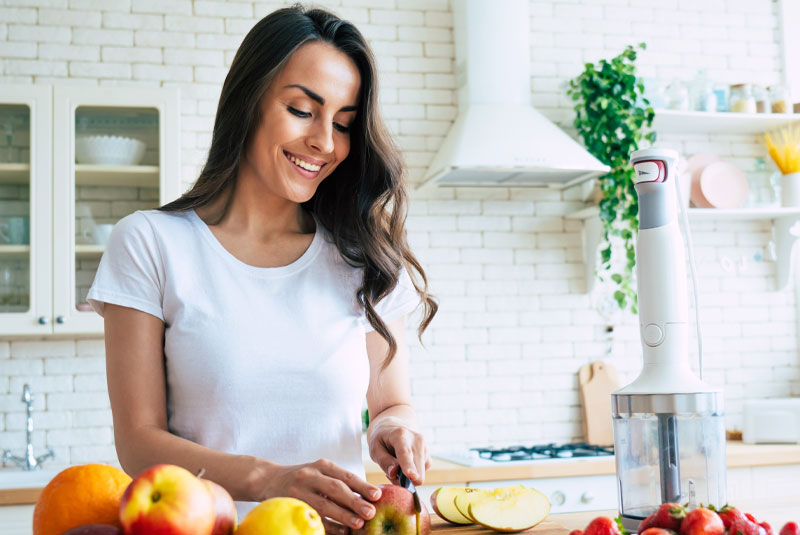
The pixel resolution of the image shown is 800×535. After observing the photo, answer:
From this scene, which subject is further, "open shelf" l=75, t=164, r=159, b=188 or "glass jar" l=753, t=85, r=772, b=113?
"glass jar" l=753, t=85, r=772, b=113

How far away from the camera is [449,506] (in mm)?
1376

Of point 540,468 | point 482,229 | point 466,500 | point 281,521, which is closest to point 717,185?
point 482,229

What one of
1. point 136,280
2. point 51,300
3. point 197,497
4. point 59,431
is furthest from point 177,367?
point 59,431

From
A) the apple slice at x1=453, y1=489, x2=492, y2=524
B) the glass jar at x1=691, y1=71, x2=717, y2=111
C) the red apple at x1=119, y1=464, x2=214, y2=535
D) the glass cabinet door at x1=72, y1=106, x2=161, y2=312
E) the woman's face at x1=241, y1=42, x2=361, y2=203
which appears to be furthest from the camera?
the glass jar at x1=691, y1=71, x2=717, y2=111

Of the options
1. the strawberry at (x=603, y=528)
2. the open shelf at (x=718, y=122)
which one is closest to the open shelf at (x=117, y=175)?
the open shelf at (x=718, y=122)

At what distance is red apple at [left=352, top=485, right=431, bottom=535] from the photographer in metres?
1.07

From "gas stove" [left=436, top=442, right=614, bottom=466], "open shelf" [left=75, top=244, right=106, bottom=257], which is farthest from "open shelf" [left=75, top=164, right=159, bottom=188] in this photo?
"gas stove" [left=436, top=442, right=614, bottom=466]

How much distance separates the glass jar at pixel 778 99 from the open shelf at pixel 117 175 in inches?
109

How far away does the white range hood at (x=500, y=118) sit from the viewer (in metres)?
3.37

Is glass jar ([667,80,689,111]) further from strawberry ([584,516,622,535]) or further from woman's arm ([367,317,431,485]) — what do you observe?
strawberry ([584,516,622,535])

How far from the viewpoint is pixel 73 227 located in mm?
3213

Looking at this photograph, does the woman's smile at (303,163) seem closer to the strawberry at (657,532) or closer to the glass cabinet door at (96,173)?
the strawberry at (657,532)

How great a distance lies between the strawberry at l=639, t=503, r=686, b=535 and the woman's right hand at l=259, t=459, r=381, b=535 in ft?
1.11

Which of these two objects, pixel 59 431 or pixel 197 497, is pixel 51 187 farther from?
pixel 197 497
